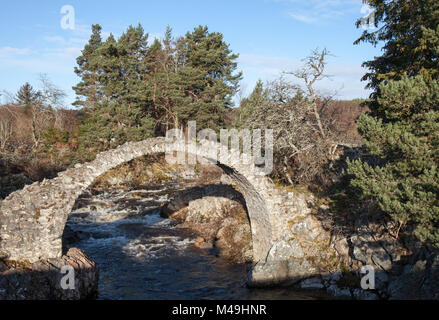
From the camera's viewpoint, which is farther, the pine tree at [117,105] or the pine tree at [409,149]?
the pine tree at [117,105]

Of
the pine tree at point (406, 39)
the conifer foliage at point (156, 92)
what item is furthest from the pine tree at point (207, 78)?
the pine tree at point (406, 39)

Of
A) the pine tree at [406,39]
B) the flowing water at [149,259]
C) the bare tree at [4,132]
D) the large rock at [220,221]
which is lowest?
the flowing water at [149,259]

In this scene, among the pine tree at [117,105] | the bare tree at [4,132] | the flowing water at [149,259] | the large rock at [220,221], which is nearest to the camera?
the flowing water at [149,259]

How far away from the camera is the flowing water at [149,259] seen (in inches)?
444

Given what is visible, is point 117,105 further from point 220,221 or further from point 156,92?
point 220,221

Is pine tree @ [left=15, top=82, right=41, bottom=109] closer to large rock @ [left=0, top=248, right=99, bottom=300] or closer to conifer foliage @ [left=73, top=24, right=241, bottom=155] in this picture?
conifer foliage @ [left=73, top=24, right=241, bottom=155]

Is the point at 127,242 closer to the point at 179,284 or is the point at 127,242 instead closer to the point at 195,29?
the point at 179,284

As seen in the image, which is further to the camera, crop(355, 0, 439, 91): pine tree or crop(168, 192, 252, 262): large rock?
crop(168, 192, 252, 262): large rock

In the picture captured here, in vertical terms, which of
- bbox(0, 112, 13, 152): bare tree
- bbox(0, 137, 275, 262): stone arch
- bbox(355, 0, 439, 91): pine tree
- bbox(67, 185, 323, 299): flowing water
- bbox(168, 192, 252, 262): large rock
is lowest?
bbox(67, 185, 323, 299): flowing water

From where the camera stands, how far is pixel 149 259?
47.2ft

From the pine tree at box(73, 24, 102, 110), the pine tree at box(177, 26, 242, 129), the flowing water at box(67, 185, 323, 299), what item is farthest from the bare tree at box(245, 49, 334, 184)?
the pine tree at box(73, 24, 102, 110)

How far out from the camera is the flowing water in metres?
11.3

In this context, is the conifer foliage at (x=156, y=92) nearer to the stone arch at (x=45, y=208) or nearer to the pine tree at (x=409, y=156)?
the stone arch at (x=45, y=208)
